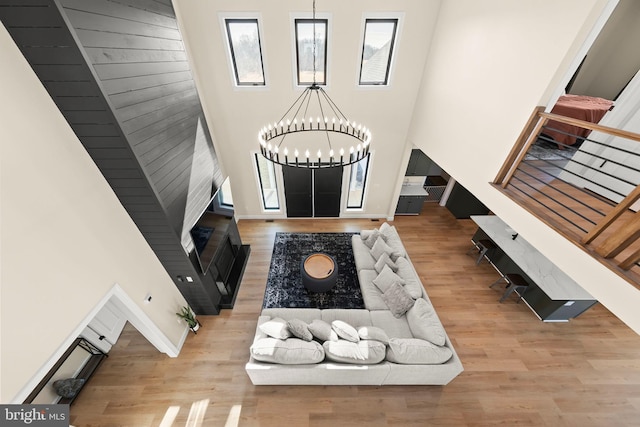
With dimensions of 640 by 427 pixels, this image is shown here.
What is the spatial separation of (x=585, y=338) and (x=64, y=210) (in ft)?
25.7

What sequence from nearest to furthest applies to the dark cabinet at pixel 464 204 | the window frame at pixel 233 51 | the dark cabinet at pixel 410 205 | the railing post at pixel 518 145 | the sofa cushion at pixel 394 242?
the railing post at pixel 518 145 < the window frame at pixel 233 51 < the sofa cushion at pixel 394 242 < the dark cabinet at pixel 464 204 < the dark cabinet at pixel 410 205

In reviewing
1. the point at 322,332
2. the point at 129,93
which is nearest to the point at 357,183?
the point at 322,332

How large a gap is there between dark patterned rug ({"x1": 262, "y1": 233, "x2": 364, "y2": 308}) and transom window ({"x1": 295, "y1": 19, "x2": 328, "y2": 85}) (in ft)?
12.1

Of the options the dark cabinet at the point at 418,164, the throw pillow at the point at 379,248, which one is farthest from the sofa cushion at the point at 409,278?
the dark cabinet at the point at 418,164

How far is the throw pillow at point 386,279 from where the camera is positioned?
405cm

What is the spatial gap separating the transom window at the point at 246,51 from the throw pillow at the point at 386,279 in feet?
15.2

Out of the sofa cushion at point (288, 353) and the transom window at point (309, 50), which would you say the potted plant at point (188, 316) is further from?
the transom window at point (309, 50)

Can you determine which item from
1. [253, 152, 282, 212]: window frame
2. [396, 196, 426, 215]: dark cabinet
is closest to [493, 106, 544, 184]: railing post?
[396, 196, 426, 215]: dark cabinet

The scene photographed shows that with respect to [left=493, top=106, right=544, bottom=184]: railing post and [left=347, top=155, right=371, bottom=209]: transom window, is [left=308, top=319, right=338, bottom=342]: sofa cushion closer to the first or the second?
[left=493, top=106, right=544, bottom=184]: railing post

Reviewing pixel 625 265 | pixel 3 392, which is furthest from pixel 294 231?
pixel 625 265

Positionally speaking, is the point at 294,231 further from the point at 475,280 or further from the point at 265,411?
the point at 475,280

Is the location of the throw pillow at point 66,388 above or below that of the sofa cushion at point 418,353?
below

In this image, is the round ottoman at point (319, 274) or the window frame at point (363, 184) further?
the window frame at point (363, 184)

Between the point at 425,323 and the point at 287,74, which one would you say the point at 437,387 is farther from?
the point at 287,74
